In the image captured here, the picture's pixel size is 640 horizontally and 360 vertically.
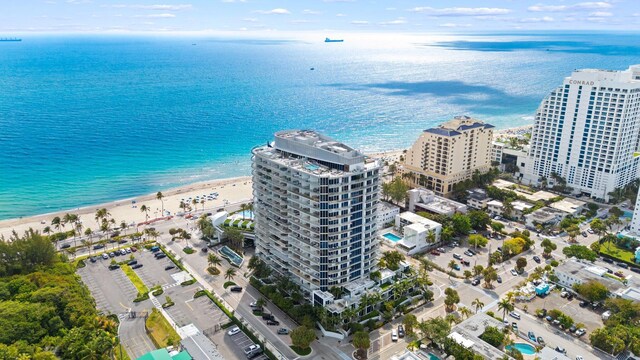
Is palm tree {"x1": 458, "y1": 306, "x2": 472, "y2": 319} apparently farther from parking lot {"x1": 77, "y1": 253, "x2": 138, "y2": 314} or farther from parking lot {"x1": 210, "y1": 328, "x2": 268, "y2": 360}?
parking lot {"x1": 77, "y1": 253, "x2": 138, "y2": 314}

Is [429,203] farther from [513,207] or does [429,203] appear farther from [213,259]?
[213,259]

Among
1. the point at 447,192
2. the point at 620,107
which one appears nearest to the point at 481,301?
the point at 447,192

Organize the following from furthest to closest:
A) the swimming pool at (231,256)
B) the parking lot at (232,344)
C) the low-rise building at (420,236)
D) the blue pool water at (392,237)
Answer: the blue pool water at (392,237)
the low-rise building at (420,236)
the swimming pool at (231,256)
the parking lot at (232,344)

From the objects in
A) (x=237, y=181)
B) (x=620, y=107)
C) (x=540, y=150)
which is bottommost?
(x=237, y=181)

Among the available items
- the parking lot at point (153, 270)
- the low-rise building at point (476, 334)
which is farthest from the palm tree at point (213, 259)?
the low-rise building at point (476, 334)

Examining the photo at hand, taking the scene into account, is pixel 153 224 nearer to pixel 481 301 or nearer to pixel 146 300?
pixel 146 300

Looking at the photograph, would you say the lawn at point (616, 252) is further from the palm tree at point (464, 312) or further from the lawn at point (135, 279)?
the lawn at point (135, 279)
